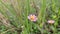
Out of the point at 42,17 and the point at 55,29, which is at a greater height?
the point at 42,17

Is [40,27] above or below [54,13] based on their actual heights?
below

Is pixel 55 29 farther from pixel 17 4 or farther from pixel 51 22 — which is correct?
pixel 17 4

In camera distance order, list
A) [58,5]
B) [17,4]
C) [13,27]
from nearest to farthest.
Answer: [17,4] < [13,27] < [58,5]

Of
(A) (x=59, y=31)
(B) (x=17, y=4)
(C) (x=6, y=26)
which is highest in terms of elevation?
(B) (x=17, y=4)

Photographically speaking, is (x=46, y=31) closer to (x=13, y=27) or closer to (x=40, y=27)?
(x=40, y=27)

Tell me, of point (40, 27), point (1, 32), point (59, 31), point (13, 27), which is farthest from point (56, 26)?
point (1, 32)

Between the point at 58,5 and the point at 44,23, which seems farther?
the point at 58,5

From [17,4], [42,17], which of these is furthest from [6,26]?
[42,17]

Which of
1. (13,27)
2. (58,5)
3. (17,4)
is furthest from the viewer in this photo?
(58,5)

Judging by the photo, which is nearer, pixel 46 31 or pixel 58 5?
pixel 46 31
